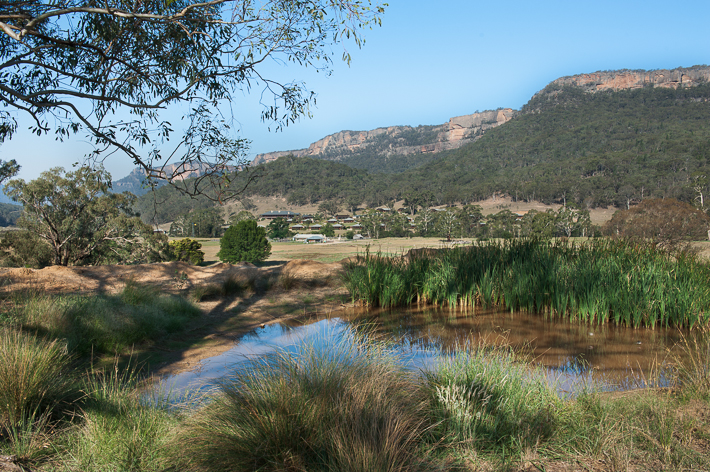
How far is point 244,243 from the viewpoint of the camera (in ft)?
110

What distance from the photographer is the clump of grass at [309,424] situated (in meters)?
2.13

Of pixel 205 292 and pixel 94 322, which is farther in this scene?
pixel 205 292

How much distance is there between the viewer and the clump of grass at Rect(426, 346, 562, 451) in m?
2.51

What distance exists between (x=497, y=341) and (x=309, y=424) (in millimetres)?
3639

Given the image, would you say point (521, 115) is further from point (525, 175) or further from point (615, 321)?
point (615, 321)

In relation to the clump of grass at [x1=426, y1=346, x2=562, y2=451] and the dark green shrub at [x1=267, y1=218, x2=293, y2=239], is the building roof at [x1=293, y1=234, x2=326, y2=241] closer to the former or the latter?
the dark green shrub at [x1=267, y1=218, x2=293, y2=239]

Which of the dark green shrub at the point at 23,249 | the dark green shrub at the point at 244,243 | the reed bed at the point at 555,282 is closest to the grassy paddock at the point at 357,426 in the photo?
the reed bed at the point at 555,282

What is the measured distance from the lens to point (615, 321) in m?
6.42

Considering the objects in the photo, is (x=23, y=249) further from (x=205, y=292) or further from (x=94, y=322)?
(x=94, y=322)

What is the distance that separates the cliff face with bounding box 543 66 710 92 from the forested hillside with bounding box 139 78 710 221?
1220 cm

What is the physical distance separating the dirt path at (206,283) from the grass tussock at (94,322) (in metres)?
0.25

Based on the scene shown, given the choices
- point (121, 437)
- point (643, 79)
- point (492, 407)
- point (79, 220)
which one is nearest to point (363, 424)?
point (492, 407)

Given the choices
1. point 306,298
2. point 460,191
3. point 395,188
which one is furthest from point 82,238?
point 395,188

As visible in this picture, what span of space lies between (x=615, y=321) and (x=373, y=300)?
4.01m
